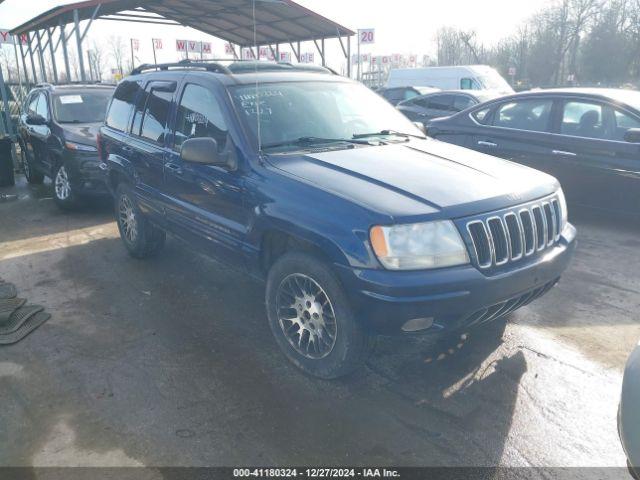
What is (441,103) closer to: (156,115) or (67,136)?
(67,136)

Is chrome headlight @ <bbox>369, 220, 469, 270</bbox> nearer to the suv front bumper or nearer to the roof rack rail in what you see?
the roof rack rail

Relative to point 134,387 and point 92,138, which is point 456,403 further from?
point 92,138

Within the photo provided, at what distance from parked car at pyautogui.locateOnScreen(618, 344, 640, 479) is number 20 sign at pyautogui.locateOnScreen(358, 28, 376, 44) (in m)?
16.2

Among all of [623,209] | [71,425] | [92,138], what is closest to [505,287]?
[71,425]

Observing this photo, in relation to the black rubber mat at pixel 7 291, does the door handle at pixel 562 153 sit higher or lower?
higher

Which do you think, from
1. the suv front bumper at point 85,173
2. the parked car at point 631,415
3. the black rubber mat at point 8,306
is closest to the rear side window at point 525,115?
the parked car at point 631,415

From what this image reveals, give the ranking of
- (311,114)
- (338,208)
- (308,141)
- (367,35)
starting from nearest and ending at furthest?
(338,208) → (308,141) → (311,114) → (367,35)

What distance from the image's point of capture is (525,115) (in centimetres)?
689

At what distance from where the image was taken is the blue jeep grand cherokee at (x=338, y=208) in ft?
9.21

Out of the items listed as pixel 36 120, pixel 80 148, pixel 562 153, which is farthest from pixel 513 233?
pixel 36 120

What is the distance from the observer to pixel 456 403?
310 centimetres

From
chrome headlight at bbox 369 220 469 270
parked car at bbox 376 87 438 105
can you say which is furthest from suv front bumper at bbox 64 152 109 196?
parked car at bbox 376 87 438 105

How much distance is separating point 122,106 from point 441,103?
28.2ft

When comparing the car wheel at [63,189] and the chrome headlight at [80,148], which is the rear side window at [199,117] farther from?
the car wheel at [63,189]
